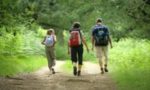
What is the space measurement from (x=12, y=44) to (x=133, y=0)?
10174mm

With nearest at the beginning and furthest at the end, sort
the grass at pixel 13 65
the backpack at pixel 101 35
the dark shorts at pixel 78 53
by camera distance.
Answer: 1. the grass at pixel 13 65
2. the dark shorts at pixel 78 53
3. the backpack at pixel 101 35

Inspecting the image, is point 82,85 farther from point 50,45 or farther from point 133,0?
point 50,45

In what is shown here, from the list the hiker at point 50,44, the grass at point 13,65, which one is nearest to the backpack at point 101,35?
the hiker at point 50,44

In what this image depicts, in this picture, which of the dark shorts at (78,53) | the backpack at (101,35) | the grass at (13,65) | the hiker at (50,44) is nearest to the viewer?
the grass at (13,65)

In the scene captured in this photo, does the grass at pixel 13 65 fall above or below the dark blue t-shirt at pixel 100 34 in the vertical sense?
below

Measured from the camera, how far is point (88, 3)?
2238cm

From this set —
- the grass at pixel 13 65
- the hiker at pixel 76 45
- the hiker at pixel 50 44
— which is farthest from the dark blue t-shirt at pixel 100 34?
the grass at pixel 13 65

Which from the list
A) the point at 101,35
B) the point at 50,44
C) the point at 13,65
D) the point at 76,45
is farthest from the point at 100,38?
the point at 13,65

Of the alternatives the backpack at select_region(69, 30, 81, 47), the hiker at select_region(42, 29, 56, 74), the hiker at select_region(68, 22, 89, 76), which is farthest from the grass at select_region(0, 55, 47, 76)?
the backpack at select_region(69, 30, 81, 47)

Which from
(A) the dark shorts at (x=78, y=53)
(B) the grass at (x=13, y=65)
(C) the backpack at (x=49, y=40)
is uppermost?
(C) the backpack at (x=49, y=40)

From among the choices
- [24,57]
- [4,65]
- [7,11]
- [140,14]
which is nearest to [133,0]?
[140,14]

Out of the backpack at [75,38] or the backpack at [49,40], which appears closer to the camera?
the backpack at [75,38]

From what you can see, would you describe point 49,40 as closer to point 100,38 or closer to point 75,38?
point 75,38

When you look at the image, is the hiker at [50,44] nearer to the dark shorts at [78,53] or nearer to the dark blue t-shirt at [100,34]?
the dark shorts at [78,53]
